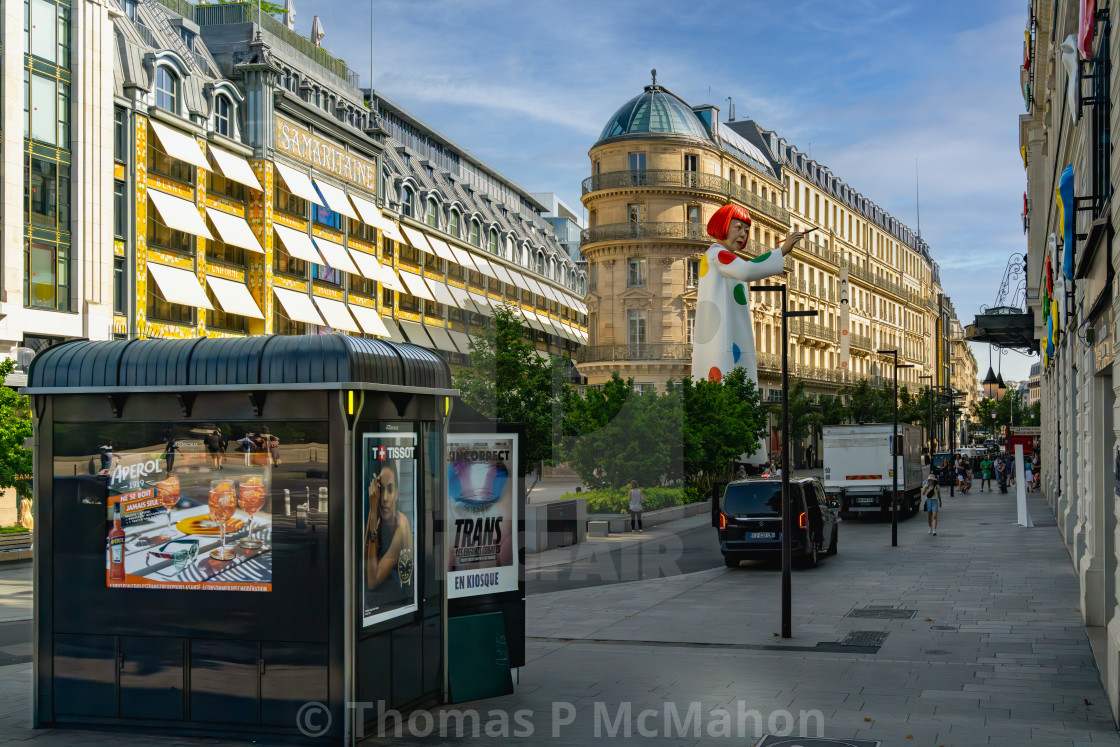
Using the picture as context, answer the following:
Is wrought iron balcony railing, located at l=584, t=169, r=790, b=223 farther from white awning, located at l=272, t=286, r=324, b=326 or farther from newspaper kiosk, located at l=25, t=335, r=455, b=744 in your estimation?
newspaper kiosk, located at l=25, t=335, r=455, b=744

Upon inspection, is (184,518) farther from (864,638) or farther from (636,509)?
(636,509)

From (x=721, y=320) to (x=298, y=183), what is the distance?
61.4 feet

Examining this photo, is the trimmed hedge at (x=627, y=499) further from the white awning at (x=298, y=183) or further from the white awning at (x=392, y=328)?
the white awning at (x=392, y=328)

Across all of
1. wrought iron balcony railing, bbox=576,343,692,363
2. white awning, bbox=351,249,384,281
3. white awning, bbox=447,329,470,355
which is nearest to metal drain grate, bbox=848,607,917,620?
white awning, bbox=351,249,384,281

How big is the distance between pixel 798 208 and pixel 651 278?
72.0 feet

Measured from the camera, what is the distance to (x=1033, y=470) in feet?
173

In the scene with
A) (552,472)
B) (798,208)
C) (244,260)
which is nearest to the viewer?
(244,260)

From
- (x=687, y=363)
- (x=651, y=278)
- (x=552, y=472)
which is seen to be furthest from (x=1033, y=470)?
(x=552, y=472)

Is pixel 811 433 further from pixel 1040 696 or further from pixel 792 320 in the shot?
pixel 1040 696

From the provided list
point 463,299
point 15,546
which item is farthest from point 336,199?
point 15,546

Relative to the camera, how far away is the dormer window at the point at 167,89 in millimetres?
38969

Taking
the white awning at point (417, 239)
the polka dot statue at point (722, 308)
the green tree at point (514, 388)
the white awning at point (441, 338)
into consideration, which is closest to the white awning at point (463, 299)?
the white awning at point (441, 338)

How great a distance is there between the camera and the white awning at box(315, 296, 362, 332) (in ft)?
155

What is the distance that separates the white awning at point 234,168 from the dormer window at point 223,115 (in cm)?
96
